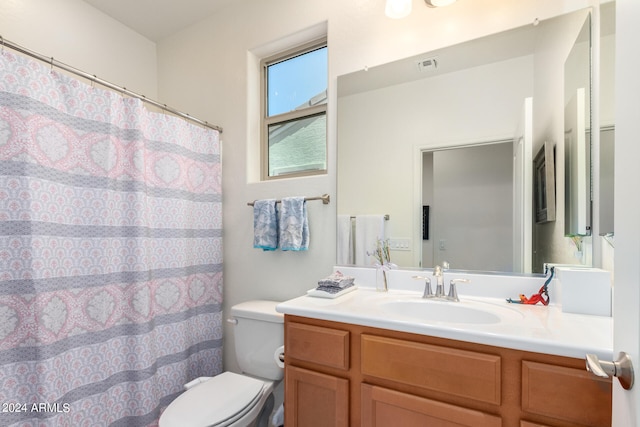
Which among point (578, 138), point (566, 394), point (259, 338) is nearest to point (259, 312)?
point (259, 338)

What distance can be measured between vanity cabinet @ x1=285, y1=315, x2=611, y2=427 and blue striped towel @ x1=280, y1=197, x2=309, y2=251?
61 cm

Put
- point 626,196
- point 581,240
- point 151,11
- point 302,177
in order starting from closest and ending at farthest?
point 626,196 < point 581,240 < point 302,177 < point 151,11

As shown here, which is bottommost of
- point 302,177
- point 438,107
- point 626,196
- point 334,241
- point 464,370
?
point 464,370

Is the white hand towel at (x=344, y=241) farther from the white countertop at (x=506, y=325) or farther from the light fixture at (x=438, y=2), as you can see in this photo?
the light fixture at (x=438, y=2)

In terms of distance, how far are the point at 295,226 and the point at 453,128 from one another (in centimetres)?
98

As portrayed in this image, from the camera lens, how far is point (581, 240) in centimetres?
127

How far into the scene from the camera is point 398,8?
5.03 ft

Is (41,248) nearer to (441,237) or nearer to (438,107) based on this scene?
(441,237)

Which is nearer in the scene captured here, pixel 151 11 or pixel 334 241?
pixel 334 241

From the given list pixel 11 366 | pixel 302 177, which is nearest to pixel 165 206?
pixel 302 177

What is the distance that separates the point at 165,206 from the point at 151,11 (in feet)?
4.69

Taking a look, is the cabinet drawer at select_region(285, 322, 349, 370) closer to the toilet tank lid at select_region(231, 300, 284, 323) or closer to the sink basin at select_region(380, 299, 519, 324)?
the sink basin at select_region(380, 299, 519, 324)

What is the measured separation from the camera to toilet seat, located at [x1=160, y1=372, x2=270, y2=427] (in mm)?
1292

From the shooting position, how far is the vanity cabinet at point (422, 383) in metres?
0.84
